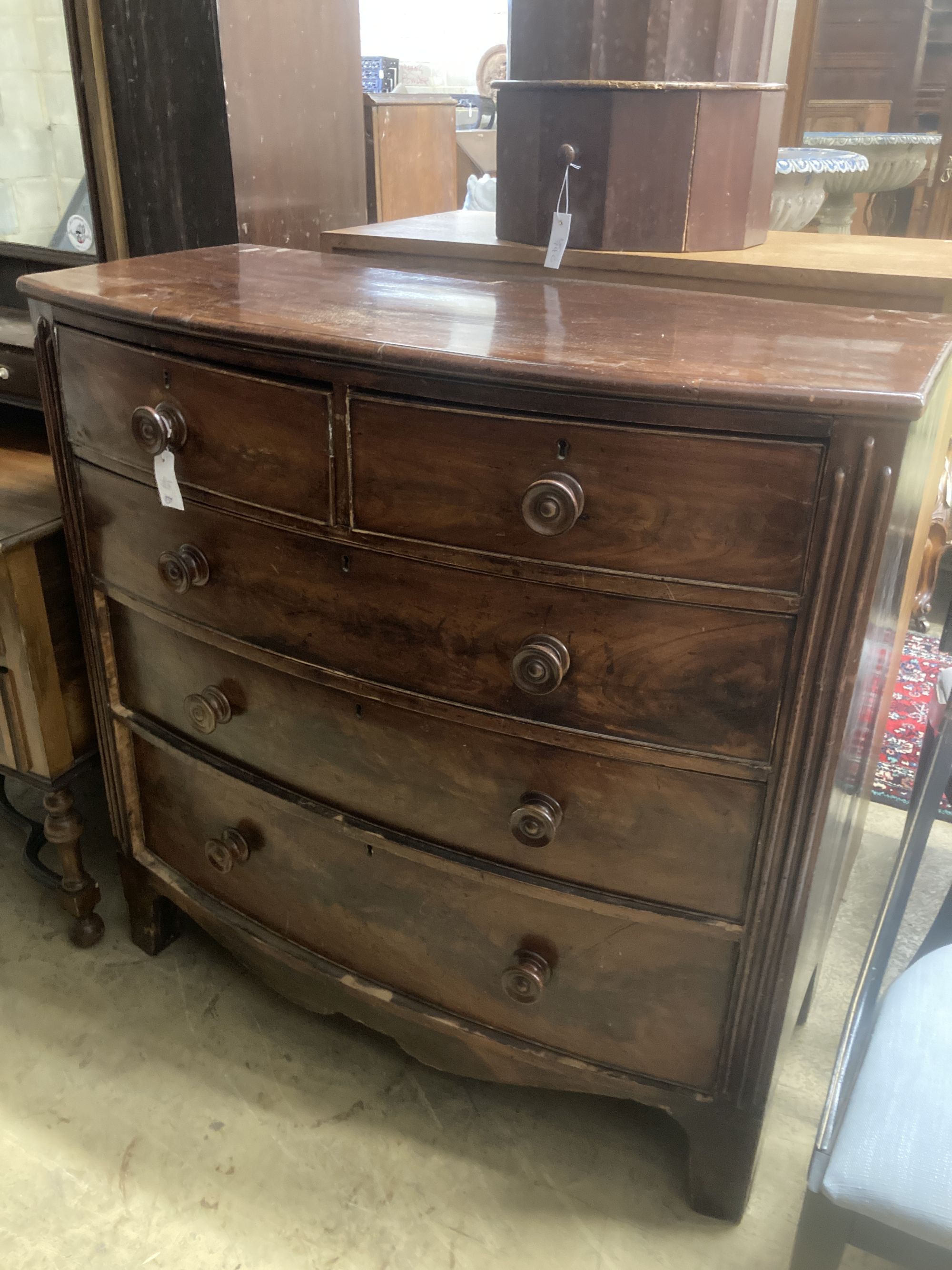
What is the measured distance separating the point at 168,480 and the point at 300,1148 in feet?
2.93

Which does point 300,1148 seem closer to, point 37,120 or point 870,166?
point 37,120

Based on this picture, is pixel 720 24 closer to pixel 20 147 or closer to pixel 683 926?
pixel 683 926

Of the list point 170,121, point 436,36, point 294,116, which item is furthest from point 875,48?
point 170,121

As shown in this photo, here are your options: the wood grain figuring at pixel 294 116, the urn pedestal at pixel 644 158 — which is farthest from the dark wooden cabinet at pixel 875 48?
the urn pedestal at pixel 644 158

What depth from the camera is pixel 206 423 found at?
41.8 inches

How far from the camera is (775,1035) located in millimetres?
1061

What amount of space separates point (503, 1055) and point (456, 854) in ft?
0.95

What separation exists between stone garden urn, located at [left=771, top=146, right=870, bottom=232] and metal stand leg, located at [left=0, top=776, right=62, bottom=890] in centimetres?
175

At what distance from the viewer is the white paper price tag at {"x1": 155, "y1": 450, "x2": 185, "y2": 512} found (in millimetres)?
1101

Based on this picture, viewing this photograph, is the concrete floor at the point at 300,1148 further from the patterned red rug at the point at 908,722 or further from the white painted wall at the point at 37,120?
the white painted wall at the point at 37,120

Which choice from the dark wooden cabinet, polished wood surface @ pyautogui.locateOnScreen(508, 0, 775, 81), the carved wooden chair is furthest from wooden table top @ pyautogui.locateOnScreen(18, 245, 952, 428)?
the dark wooden cabinet

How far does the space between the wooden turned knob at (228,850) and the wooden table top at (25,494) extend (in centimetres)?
51

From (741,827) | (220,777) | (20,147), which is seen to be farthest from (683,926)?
(20,147)

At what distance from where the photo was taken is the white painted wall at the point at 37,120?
1.67 metres
